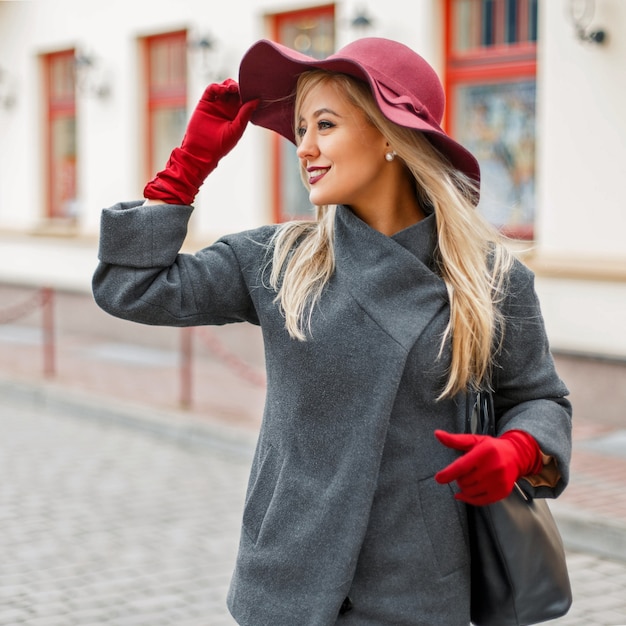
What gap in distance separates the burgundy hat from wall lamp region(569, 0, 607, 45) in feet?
21.2

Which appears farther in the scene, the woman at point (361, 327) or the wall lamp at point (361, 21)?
the wall lamp at point (361, 21)

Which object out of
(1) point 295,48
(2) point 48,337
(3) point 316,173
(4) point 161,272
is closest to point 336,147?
(3) point 316,173

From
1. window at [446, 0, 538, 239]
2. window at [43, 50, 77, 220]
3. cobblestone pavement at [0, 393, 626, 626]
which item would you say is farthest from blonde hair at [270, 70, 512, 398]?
window at [43, 50, 77, 220]

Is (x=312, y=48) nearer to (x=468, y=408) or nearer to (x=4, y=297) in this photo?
(x=4, y=297)

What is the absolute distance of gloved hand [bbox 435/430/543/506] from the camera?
7.00ft

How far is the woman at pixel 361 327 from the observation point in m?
2.29

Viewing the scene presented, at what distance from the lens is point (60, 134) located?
51.5 feet

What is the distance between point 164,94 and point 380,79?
464 inches

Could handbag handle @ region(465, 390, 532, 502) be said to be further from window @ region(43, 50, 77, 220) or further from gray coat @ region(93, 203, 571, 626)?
window @ region(43, 50, 77, 220)

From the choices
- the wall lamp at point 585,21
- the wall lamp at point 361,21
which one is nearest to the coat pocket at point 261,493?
the wall lamp at point 585,21

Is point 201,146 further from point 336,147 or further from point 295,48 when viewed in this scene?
point 295,48

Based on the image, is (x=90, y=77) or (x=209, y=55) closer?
(x=209, y=55)

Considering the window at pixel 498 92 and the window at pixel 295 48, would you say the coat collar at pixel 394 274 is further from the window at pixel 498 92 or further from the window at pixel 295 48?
the window at pixel 295 48

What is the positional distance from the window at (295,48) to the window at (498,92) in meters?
1.70
